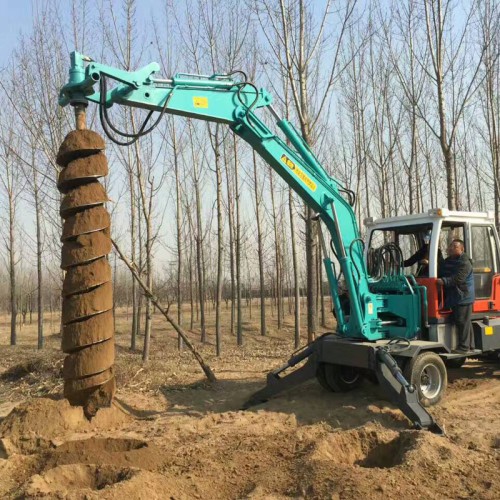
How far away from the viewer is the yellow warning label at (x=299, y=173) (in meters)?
6.31

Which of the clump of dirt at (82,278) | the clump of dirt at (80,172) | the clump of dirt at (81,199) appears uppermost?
the clump of dirt at (80,172)

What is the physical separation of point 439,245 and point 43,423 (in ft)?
17.7

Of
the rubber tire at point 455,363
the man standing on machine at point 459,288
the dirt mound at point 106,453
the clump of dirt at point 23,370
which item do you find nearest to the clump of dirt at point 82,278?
the dirt mound at point 106,453

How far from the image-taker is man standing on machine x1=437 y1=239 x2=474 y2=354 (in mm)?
6691

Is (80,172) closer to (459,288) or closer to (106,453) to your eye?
(106,453)

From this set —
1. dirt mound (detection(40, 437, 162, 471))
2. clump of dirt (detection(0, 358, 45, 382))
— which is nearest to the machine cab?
dirt mound (detection(40, 437, 162, 471))

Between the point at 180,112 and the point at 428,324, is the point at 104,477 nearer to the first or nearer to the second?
the point at 180,112

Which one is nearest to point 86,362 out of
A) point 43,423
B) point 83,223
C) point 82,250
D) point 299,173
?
point 43,423

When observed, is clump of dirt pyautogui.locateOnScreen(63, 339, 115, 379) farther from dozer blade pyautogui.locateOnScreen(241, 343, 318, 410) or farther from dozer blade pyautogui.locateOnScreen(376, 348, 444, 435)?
dozer blade pyautogui.locateOnScreen(376, 348, 444, 435)

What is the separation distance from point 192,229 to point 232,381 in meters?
12.1

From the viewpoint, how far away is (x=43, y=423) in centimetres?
531

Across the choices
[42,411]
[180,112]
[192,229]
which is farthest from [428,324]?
[192,229]

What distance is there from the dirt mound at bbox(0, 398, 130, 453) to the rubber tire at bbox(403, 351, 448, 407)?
3.58m

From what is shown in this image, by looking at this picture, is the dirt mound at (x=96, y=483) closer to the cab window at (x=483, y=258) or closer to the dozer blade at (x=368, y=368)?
the dozer blade at (x=368, y=368)
